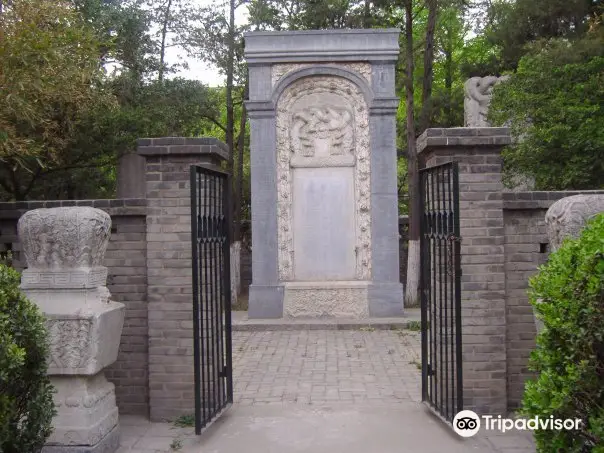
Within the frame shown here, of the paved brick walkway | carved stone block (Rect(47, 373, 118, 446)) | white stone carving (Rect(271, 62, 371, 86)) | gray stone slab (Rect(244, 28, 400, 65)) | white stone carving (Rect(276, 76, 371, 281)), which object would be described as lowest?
the paved brick walkway

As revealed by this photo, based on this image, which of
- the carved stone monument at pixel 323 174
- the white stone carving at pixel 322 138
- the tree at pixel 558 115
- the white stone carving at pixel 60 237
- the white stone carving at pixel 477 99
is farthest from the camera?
the white stone carving at pixel 477 99

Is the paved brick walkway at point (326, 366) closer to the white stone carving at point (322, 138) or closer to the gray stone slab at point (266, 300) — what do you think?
the gray stone slab at point (266, 300)

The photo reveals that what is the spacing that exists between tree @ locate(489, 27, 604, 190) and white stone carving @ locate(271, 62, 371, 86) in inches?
102

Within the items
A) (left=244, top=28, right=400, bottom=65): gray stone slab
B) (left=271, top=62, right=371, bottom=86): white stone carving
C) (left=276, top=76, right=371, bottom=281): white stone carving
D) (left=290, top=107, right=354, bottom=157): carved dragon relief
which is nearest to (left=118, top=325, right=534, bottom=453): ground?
(left=276, top=76, right=371, bottom=281): white stone carving

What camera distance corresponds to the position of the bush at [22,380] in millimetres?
3195

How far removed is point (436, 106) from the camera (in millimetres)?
15766

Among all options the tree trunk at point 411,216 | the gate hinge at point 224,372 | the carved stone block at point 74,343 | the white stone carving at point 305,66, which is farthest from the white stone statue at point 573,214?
the tree trunk at point 411,216

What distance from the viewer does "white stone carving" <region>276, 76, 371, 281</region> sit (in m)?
11.2

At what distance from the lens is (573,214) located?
4.44m

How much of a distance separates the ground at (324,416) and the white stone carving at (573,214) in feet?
5.44

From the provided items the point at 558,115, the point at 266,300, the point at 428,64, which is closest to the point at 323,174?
the point at 266,300

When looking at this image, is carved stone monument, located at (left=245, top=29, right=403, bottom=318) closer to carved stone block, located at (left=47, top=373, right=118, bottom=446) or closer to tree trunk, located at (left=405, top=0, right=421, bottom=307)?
tree trunk, located at (left=405, top=0, right=421, bottom=307)

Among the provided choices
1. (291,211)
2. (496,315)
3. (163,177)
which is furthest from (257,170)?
(496,315)

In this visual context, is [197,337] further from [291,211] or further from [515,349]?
[291,211]
